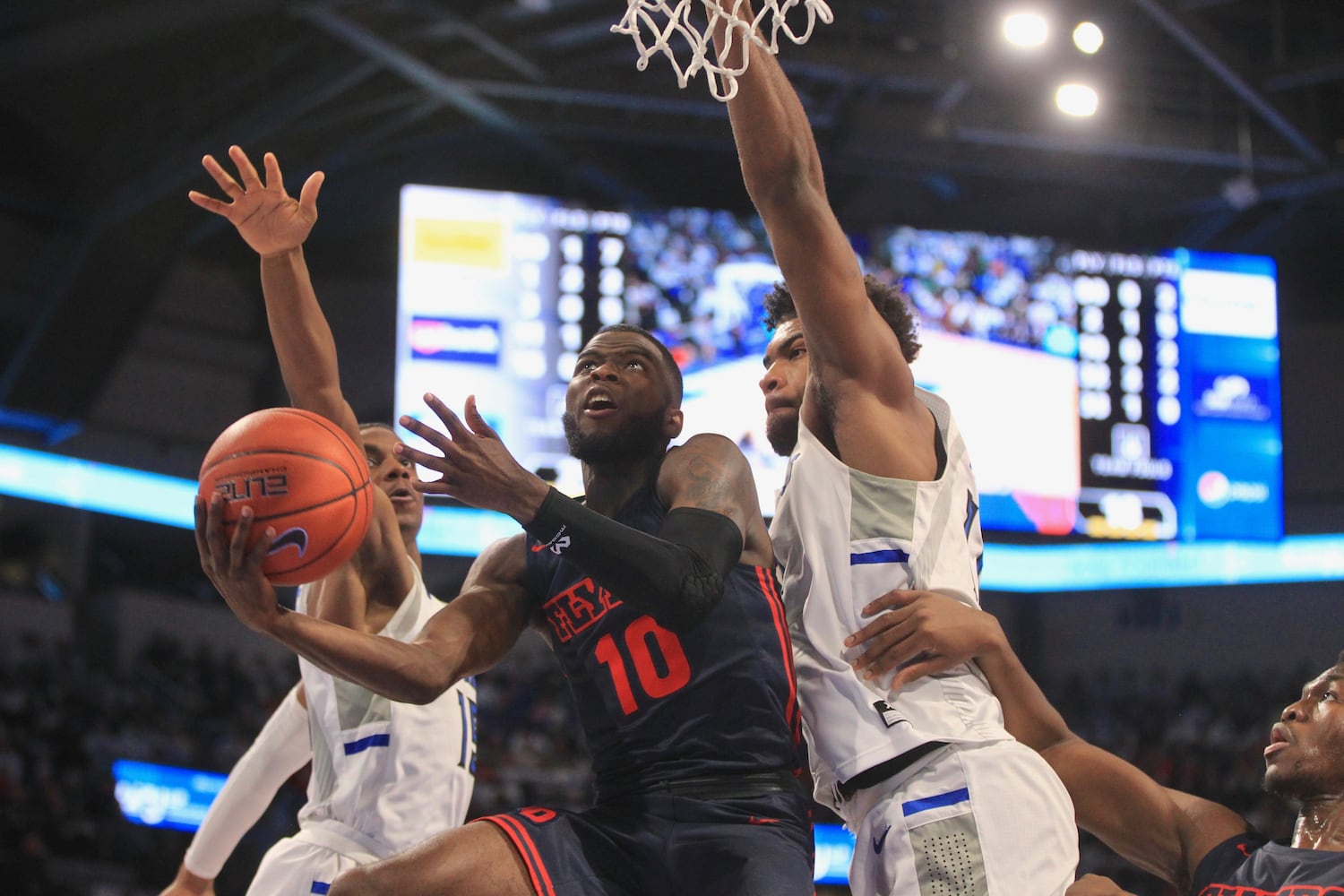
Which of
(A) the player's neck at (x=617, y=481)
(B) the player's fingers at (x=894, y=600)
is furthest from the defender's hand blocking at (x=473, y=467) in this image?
(B) the player's fingers at (x=894, y=600)

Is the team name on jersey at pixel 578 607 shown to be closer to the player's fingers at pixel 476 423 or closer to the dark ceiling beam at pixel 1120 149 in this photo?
the player's fingers at pixel 476 423

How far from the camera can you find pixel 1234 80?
13008 millimetres

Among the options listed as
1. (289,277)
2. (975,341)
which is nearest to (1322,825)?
(289,277)

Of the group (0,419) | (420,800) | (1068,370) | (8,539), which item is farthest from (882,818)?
(8,539)

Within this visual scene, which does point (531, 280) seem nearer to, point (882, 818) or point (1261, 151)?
point (1261, 151)

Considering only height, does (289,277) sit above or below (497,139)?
below

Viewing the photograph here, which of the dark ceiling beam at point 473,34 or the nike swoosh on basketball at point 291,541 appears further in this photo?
the dark ceiling beam at point 473,34

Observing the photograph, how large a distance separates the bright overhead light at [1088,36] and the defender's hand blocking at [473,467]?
10195 mm

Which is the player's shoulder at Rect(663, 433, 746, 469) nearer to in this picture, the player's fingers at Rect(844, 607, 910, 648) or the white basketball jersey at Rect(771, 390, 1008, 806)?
the white basketball jersey at Rect(771, 390, 1008, 806)

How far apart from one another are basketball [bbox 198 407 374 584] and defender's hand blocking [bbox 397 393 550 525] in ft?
0.86

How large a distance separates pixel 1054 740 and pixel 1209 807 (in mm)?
654

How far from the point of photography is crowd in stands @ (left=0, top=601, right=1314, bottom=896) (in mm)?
12156

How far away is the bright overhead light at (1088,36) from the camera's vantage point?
1170 cm

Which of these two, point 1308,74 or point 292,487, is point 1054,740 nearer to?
point 292,487
